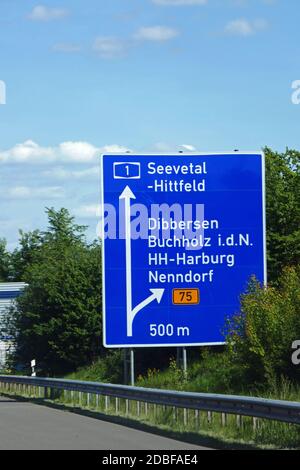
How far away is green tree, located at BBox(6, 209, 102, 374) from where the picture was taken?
4959 centimetres

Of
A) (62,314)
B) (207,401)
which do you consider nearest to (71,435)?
(207,401)

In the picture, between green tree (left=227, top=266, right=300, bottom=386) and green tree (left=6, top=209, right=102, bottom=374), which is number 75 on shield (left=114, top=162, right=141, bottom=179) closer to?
green tree (left=227, top=266, right=300, bottom=386)

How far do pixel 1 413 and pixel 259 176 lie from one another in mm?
8506

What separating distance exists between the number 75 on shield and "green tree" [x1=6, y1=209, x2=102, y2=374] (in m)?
22.9

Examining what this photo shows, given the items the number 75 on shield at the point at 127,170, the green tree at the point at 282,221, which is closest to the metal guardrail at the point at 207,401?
the number 75 on shield at the point at 127,170

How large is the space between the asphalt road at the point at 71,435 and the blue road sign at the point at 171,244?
3235mm

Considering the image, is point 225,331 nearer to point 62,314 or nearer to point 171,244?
point 171,244

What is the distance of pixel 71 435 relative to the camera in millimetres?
18531

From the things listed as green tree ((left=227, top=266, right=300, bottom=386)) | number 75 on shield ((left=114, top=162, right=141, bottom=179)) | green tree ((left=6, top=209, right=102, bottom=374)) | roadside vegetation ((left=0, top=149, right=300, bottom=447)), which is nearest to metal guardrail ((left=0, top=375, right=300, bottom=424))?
roadside vegetation ((left=0, top=149, right=300, bottom=447))

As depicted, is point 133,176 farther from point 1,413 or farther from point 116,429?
point 116,429

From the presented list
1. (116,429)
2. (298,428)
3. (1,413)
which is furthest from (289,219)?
(298,428)

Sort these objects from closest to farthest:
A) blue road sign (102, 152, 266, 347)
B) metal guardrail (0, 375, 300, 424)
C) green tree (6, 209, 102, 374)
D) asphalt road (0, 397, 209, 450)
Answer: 1. metal guardrail (0, 375, 300, 424)
2. asphalt road (0, 397, 209, 450)
3. blue road sign (102, 152, 266, 347)
4. green tree (6, 209, 102, 374)

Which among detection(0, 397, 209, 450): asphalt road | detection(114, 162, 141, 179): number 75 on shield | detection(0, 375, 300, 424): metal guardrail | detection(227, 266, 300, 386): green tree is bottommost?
detection(0, 397, 209, 450): asphalt road

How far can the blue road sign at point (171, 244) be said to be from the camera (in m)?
26.7
